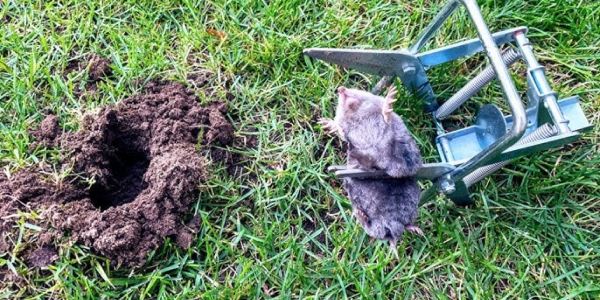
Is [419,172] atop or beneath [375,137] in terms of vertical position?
beneath

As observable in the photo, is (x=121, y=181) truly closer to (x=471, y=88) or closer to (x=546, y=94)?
(x=471, y=88)

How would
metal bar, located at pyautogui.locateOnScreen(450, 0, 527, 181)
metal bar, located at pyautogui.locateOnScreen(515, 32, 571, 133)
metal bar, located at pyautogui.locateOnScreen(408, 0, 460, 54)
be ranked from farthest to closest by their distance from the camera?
1. metal bar, located at pyautogui.locateOnScreen(408, 0, 460, 54)
2. metal bar, located at pyautogui.locateOnScreen(515, 32, 571, 133)
3. metal bar, located at pyautogui.locateOnScreen(450, 0, 527, 181)

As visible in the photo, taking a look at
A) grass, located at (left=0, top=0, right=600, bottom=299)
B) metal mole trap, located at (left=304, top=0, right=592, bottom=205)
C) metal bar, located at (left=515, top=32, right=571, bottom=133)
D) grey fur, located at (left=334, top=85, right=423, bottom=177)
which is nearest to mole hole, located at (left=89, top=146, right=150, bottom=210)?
grass, located at (left=0, top=0, right=600, bottom=299)

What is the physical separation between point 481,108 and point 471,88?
0.30 feet

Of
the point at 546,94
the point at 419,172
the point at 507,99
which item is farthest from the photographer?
the point at 419,172

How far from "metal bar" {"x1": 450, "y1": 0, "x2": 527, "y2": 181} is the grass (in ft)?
1.39

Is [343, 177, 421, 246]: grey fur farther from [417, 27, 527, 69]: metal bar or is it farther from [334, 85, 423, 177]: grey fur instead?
[417, 27, 527, 69]: metal bar

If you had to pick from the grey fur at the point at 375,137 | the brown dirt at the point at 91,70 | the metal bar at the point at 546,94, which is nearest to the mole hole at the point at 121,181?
the brown dirt at the point at 91,70

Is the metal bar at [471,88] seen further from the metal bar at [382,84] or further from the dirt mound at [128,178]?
the dirt mound at [128,178]

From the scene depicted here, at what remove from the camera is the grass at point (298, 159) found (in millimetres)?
2375

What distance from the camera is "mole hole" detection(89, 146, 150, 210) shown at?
256cm

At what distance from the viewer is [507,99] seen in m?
1.85

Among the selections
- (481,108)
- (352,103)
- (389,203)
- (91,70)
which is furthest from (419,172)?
(91,70)

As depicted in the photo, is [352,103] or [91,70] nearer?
[352,103]
